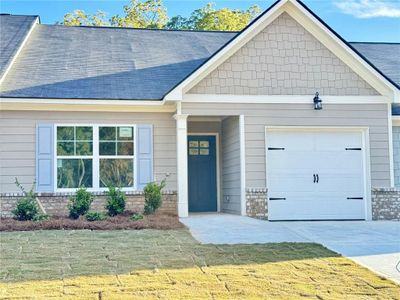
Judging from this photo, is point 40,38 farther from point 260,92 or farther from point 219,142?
point 260,92

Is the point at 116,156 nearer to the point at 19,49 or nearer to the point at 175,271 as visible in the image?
the point at 19,49

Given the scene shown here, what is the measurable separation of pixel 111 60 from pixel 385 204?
8.46m

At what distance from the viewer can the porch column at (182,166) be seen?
12.6 meters

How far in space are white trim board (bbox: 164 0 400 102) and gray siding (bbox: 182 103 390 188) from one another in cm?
53

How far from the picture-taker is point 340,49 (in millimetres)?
13031

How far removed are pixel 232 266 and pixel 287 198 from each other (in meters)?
6.13

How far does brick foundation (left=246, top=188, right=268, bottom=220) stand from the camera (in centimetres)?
1260

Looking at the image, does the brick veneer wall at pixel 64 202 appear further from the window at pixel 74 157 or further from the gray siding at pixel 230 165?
the gray siding at pixel 230 165

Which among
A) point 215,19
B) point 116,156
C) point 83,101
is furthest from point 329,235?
point 215,19

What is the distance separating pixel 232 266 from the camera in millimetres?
7039

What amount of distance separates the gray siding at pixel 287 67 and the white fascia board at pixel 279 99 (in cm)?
11

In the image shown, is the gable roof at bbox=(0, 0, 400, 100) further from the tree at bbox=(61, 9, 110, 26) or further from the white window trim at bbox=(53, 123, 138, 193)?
the tree at bbox=(61, 9, 110, 26)

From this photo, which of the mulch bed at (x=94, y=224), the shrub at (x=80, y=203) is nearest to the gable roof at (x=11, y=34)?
the shrub at (x=80, y=203)

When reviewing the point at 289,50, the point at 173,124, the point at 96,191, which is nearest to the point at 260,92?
the point at 289,50
